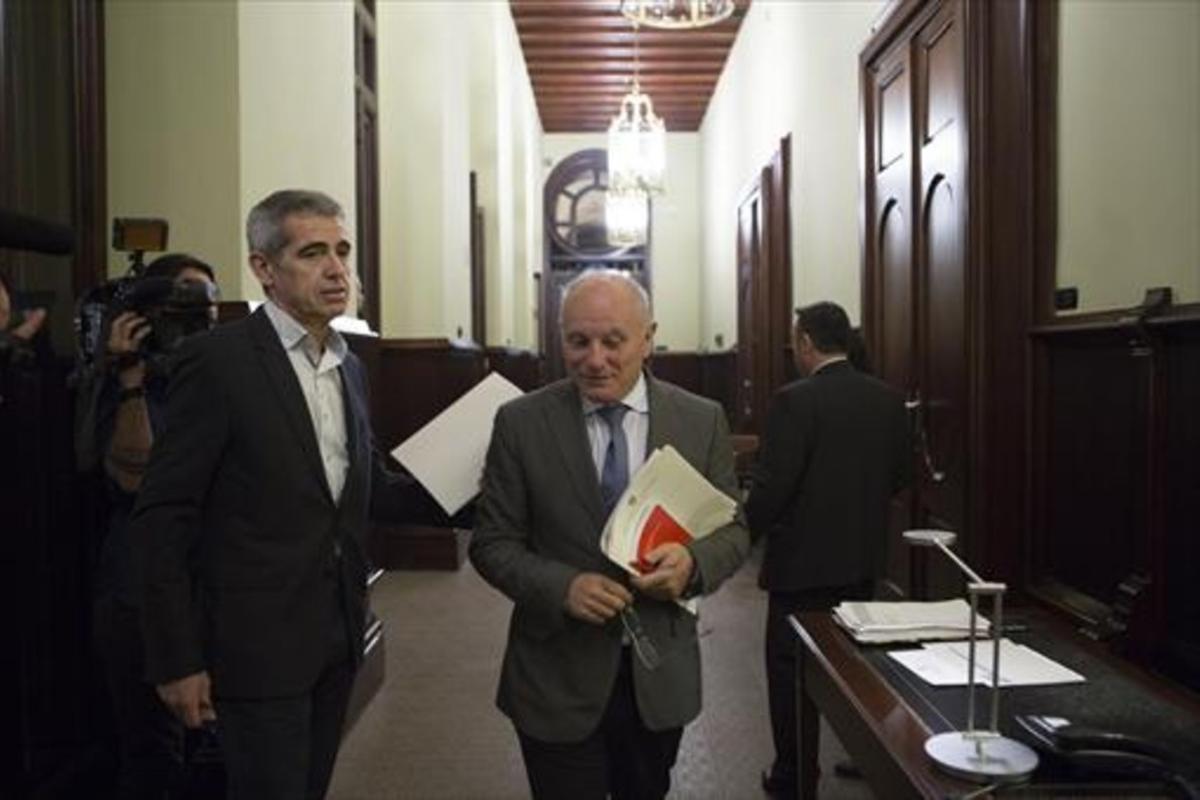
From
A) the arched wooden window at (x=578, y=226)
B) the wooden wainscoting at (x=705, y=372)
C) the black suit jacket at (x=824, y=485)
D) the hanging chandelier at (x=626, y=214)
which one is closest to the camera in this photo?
the black suit jacket at (x=824, y=485)

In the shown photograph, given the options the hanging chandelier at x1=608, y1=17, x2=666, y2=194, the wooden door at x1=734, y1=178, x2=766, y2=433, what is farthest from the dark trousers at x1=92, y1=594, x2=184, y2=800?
the hanging chandelier at x1=608, y1=17, x2=666, y2=194

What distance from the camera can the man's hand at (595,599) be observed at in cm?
176

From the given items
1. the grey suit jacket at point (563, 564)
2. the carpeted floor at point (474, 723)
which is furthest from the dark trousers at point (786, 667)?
the grey suit jacket at point (563, 564)

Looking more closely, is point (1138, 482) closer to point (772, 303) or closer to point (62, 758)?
point (62, 758)

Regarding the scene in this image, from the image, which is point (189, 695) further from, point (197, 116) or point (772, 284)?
point (772, 284)

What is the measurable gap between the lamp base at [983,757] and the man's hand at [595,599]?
1.70 ft

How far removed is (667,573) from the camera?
70.6 inches

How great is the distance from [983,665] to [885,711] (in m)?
0.37

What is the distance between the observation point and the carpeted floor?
3.32 metres

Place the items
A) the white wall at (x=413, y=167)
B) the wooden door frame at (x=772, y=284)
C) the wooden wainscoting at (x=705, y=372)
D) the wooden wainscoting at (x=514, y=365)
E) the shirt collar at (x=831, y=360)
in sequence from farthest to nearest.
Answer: the wooden wainscoting at (x=705, y=372), the wooden wainscoting at (x=514, y=365), the wooden door frame at (x=772, y=284), the white wall at (x=413, y=167), the shirt collar at (x=831, y=360)

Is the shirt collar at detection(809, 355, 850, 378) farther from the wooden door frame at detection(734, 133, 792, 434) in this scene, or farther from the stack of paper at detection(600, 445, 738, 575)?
the wooden door frame at detection(734, 133, 792, 434)

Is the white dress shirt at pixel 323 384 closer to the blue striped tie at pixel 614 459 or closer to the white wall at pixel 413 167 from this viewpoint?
the blue striped tie at pixel 614 459

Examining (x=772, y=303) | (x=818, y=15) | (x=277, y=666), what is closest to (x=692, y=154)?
(x=772, y=303)

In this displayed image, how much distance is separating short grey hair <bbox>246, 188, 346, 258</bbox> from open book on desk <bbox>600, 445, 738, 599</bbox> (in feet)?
2.41
